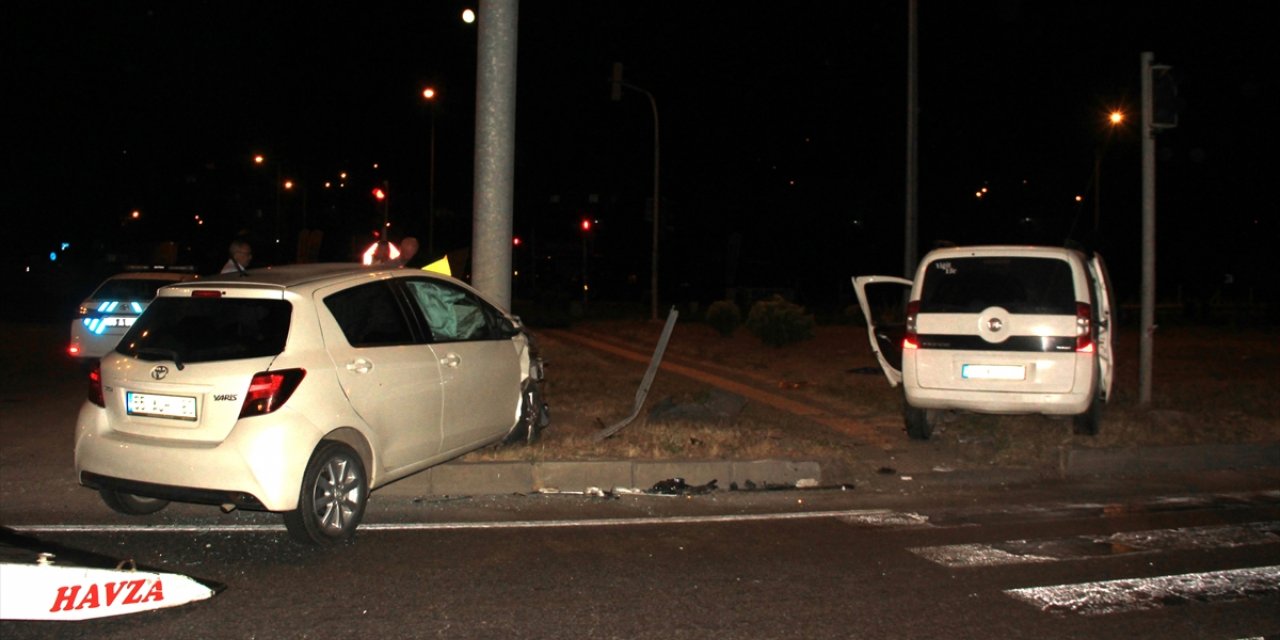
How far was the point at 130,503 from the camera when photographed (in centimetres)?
690

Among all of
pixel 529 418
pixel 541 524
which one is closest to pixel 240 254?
pixel 529 418

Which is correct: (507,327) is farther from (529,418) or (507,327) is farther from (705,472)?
(705,472)

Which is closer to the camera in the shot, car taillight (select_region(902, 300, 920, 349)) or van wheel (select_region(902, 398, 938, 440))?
car taillight (select_region(902, 300, 920, 349))

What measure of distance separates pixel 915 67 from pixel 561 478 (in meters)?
10.7

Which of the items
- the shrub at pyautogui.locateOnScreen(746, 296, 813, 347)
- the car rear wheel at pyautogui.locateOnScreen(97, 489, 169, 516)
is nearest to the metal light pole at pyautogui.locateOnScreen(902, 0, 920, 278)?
the shrub at pyautogui.locateOnScreen(746, 296, 813, 347)

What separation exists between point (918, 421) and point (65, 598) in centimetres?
737

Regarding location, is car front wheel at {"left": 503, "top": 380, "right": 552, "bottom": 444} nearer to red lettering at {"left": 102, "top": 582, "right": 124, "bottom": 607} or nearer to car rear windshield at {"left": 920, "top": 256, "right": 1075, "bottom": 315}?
car rear windshield at {"left": 920, "top": 256, "right": 1075, "bottom": 315}

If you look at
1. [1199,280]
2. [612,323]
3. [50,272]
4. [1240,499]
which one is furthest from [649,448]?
[50,272]

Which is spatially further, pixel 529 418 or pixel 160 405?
pixel 529 418

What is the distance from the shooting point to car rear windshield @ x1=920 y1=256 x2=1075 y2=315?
909 cm

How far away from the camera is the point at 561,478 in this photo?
8102 mm

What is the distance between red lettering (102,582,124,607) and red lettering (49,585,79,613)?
0.45 feet

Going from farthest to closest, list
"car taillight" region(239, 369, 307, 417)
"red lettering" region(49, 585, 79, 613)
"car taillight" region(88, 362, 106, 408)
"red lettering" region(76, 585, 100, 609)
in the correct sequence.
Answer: "car taillight" region(88, 362, 106, 408), "car taillight" region(239, 369, 307, 417), "red lettering" region(76, 585, 100, 609), "red lettering" region(49, 585, 79, 613)

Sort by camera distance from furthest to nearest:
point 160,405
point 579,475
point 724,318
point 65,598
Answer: point 724,318, point 579,475, point 160,405, point 65,598
